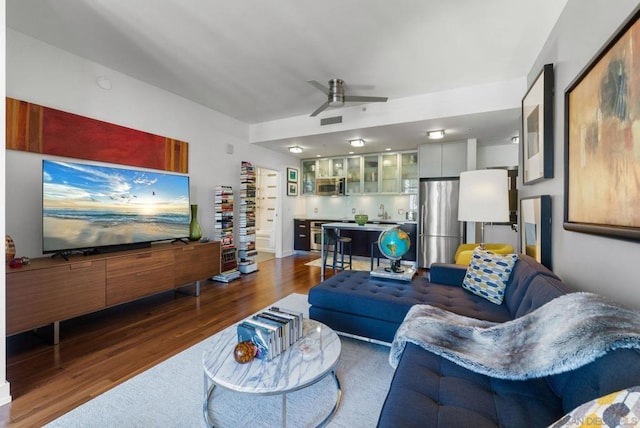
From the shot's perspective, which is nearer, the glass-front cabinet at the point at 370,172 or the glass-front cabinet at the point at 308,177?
the glass-front cabinet at the point at 370,172

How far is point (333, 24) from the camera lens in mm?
2391

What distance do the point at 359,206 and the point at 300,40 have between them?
4.51m

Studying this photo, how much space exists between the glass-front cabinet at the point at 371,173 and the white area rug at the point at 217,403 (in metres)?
4.60

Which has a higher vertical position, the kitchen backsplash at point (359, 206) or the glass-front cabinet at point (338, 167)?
the glass-front cabinet at point (338, 167)

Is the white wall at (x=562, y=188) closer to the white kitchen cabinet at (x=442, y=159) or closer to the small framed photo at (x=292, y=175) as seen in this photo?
the white kitchen cabinet at (x=442, y=159)

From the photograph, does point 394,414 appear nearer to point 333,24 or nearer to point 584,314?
point 584,314

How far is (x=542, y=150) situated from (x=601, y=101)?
889mm

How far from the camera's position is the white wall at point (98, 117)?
2.53 meters

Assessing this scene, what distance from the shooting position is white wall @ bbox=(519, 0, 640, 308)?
1257 mm

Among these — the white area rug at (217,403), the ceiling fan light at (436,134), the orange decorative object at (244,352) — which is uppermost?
the ceiling fan light at (436,134)

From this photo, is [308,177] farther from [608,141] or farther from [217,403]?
[608,141]

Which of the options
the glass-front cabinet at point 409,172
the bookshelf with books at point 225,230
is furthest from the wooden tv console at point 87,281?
the glass-front cabinet at point 409,172

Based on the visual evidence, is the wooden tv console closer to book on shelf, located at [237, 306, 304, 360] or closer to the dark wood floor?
the dark wood floor

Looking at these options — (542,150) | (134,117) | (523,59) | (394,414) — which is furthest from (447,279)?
(134,117)
